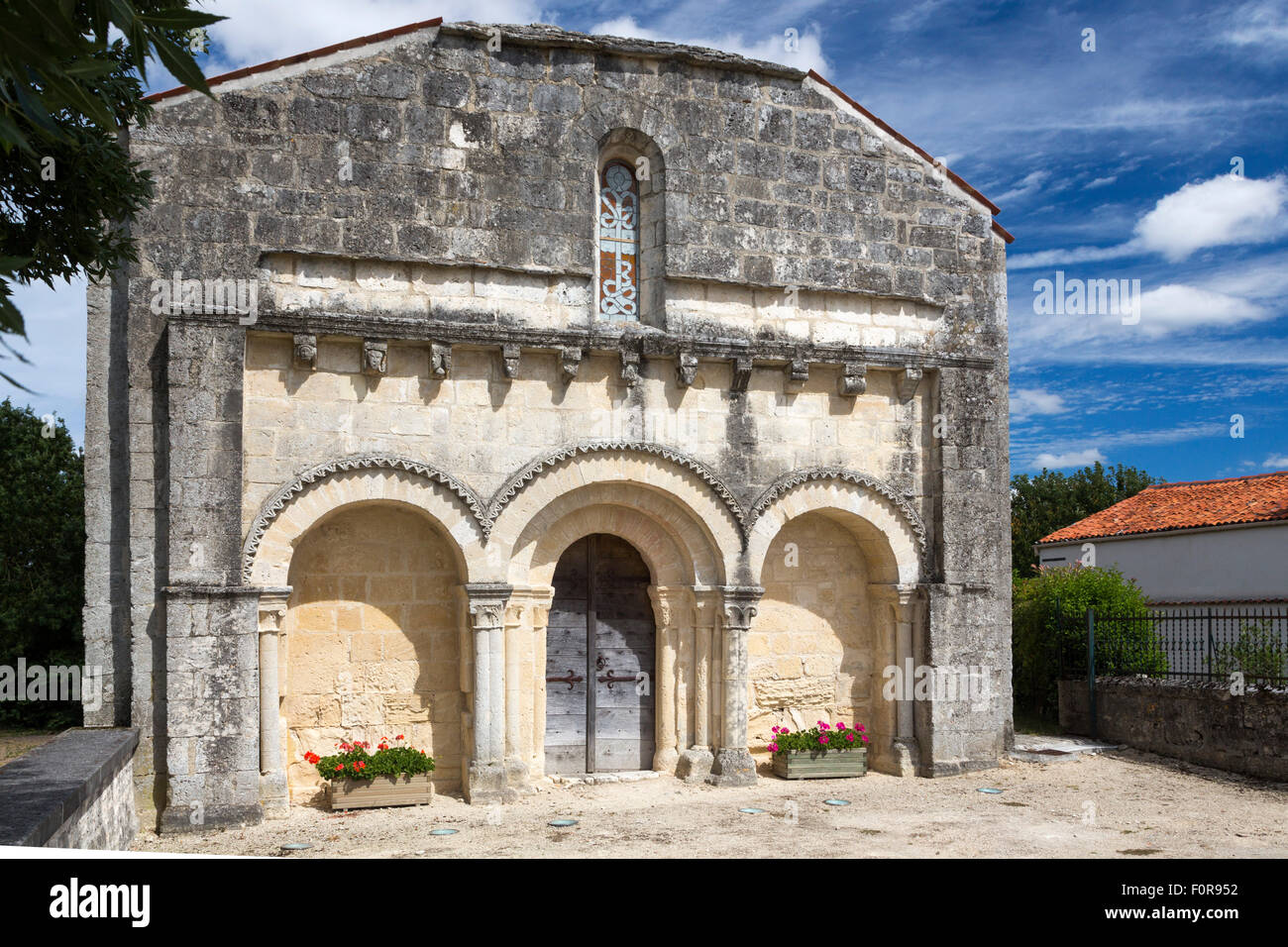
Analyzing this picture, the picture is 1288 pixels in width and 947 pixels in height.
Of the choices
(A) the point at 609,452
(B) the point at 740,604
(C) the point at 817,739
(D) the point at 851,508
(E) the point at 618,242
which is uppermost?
(E) the point at 618,242

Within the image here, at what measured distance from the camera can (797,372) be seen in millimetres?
11188

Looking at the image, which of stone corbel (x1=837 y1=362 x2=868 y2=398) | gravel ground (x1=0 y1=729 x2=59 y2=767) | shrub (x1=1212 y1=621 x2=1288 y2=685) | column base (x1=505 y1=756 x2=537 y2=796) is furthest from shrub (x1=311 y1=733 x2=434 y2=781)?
shrub (x1=1212 y1=621 x2=1288 y2=685)

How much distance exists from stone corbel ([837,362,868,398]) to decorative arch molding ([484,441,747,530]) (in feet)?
5.64

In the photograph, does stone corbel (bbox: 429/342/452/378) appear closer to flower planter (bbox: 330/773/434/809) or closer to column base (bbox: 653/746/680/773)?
flower planter (bbox: 330/773/434/809)

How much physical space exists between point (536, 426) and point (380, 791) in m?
3.72

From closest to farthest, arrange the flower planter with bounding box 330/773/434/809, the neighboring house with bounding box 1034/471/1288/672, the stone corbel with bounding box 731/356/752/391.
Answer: the flower planter with bounding box 330/773/434/809, the stone corbel with bounding box 731/356/752/391, the neighboring house with bounding box 1034/471/1288/672

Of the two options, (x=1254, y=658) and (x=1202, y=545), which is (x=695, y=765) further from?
(x=1202, y=545)

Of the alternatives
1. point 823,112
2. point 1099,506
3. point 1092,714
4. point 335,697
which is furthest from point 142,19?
point 1099,506

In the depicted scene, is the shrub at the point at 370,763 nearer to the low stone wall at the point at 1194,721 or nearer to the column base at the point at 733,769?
the column base at the point at 733,769

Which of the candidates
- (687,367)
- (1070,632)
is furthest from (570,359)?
(1070,632)

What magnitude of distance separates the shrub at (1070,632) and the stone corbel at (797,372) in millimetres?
6092

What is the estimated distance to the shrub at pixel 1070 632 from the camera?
1446 cm

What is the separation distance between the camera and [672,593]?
11.3m

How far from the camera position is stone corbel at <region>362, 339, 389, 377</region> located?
392 inches
